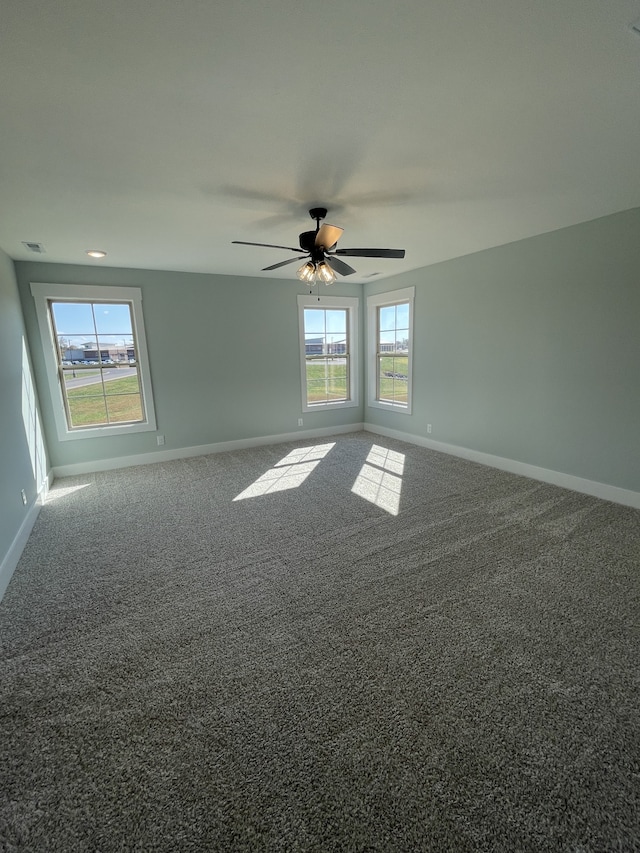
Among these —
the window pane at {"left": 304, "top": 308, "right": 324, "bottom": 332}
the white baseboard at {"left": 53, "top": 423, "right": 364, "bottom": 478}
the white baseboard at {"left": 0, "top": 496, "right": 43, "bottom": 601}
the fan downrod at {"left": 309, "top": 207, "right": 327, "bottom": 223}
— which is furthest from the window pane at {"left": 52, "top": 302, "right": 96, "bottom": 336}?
the fan downrod at {"left": 309, "top": 207, "right": 327, "bottom": 223}

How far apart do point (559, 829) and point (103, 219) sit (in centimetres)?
427

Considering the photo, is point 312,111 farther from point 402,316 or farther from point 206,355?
point 402,316

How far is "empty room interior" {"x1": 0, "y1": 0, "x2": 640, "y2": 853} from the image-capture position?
1.26 m

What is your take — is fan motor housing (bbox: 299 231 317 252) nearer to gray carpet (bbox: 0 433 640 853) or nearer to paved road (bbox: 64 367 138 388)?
gray carpet (bbox: 0 433 640 853)

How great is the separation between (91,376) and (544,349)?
5.33 meters

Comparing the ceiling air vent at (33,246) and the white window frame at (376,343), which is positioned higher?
the ceiling air vent at (33,246)

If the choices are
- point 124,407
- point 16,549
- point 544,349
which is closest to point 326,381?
point 124,407

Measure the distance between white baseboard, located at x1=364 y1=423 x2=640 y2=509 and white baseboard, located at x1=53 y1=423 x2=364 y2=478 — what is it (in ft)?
4.77

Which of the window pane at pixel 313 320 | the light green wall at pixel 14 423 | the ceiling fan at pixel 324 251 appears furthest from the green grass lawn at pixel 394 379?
the light green wall at pixel 14 423

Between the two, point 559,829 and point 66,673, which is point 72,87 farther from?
point 559,829

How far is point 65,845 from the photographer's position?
1.14 m

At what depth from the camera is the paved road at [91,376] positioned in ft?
15.0

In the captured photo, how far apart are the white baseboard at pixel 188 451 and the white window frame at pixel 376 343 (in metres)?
0.70

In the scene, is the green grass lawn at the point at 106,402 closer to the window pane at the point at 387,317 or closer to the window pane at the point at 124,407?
the window pane at the point at 124,407
